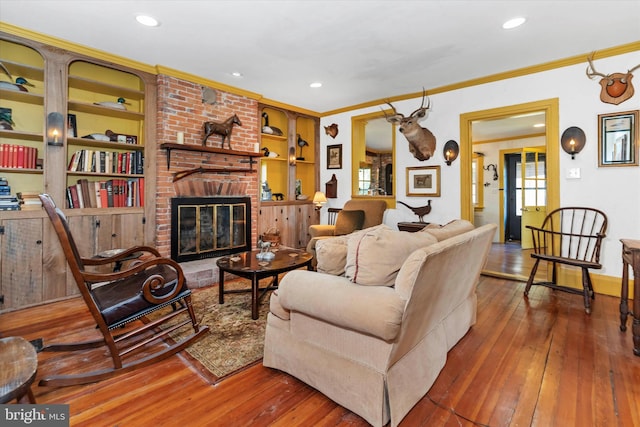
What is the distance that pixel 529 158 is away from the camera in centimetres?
618

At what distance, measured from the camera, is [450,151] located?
4.23 metres

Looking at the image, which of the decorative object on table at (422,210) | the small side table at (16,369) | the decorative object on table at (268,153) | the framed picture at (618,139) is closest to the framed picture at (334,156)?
the decorative object on table at (268,153)

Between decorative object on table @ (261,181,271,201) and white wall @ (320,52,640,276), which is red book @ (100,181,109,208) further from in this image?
white wall @ (320,52,640,276)

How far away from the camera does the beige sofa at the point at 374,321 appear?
1.36 metres

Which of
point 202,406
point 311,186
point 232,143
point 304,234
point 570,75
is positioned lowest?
point 202,406

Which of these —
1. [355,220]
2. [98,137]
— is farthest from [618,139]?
[98,137]

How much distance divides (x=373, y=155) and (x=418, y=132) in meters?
5.66

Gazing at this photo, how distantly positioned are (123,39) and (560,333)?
468 cm

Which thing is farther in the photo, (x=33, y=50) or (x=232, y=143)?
(x=232, y=143)

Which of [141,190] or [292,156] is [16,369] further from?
[292,156]

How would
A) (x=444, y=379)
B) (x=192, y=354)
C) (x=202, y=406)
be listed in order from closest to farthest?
(x=202, y=406) < (x=444, y=379) < (x=192, y=354)

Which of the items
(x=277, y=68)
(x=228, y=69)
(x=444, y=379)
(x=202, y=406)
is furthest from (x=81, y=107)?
(x=444, y=379)

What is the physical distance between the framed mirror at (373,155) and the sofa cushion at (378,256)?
3.45 m

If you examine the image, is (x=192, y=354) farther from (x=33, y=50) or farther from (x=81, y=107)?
(x=33, y=50)
